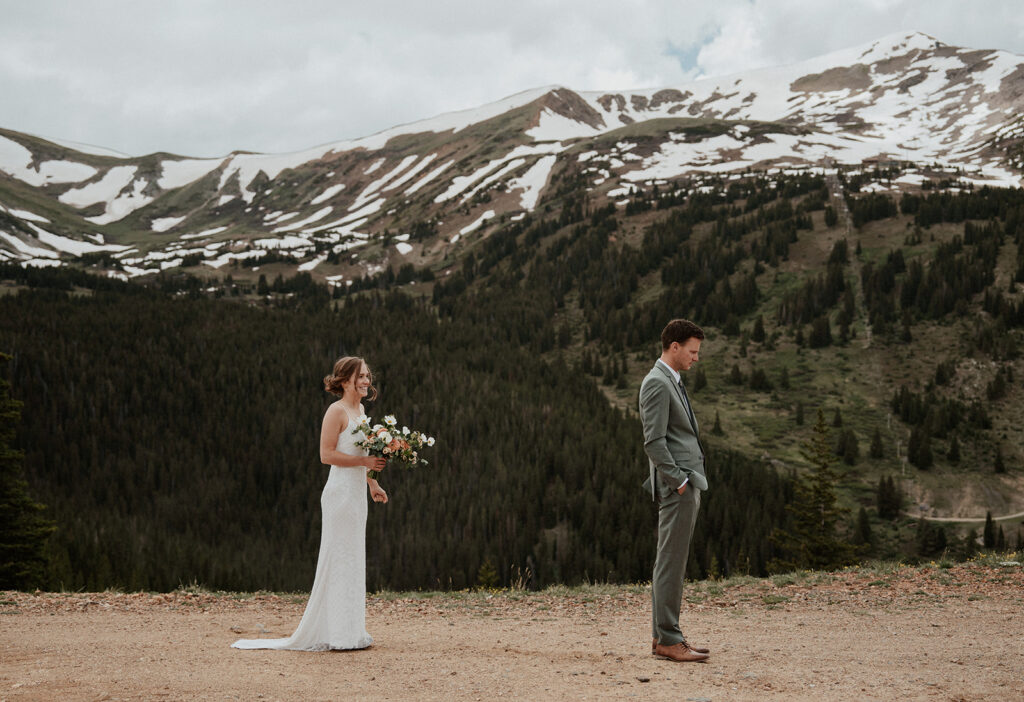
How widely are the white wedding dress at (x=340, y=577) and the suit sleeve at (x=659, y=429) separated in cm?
362

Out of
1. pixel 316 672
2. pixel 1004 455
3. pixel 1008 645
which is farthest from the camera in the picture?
pixel 1004 455

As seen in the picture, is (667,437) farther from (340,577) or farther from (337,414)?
(340,577)

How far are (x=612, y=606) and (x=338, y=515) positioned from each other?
580 cm

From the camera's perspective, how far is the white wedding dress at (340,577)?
888 cm

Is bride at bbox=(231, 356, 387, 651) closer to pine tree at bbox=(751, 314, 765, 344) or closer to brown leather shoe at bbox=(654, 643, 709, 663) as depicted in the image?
brown leather shoe at bbox=(654, 643, 709, 663)

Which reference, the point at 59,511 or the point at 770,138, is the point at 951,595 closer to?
the point at 59,511

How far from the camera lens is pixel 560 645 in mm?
9398

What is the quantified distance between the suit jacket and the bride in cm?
336

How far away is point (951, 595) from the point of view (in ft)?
39.9

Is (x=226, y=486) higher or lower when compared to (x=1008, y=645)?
lower

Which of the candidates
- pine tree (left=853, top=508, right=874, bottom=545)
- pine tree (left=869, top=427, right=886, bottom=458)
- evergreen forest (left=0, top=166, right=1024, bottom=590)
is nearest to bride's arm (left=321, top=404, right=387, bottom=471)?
evergreen forest (left=0, top=166, right=1024, bottom=590)

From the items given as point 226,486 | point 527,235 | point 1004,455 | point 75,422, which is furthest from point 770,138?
point 75,422

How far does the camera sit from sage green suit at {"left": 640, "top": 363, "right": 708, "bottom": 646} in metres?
7.84

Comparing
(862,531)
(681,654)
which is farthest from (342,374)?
(862,531)
